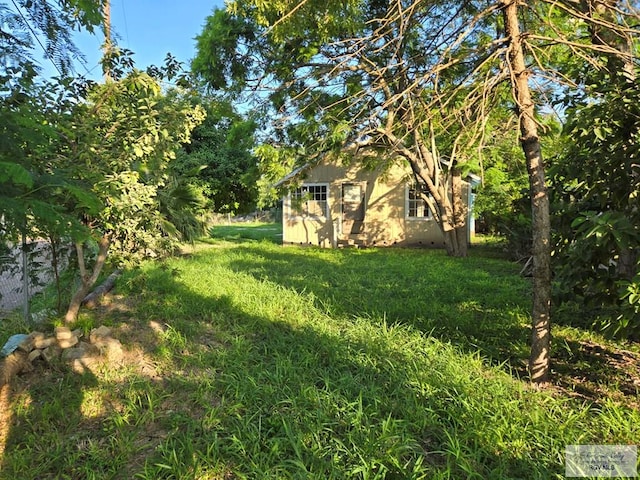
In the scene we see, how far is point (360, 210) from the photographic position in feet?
53.5

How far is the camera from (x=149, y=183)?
483 cm

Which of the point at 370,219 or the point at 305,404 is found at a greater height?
the point at 370,219

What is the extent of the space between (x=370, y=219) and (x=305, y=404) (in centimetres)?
1283

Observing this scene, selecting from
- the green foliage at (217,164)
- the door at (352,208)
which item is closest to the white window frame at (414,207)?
the door at (352,208)

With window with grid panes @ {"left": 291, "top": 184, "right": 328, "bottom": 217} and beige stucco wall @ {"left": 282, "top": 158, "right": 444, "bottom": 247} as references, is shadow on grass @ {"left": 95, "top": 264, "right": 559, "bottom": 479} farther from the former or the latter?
window with grid panes @ {"left": 291, "top": 184, "right": 328, "bottom": 217}

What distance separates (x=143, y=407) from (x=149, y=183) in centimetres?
269

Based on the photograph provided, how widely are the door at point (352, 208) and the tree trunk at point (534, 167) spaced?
12.5 meters

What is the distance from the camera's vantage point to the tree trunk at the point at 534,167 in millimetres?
3191

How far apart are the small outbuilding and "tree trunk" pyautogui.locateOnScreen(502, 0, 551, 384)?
11.3 meters

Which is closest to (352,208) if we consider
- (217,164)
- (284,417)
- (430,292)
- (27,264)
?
(217,164)

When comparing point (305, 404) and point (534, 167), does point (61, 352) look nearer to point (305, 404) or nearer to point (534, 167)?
point (305, 404)

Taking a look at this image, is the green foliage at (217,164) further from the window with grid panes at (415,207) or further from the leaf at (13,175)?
the leaf at (13,175)

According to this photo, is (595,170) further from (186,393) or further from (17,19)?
→ (17,19)

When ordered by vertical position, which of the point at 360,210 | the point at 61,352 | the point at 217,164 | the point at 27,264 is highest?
the point at 217,164
